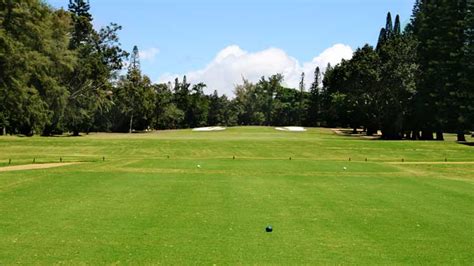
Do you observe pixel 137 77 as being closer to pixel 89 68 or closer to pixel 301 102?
pixel 89 68

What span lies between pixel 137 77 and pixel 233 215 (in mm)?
86304

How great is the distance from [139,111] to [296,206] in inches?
3482

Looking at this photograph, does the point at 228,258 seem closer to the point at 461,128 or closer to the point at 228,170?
the point at 228,170

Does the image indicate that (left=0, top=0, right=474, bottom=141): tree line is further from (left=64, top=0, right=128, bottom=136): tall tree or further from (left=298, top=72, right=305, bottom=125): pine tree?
(left=298, top=72, right=305, bottom=125): pine tree

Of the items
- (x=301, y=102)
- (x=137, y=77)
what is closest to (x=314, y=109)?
(x=301, y=102)

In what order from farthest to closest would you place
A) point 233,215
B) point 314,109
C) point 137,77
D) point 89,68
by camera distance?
point 314,109, point 137,77, point 89,68, point 233,215

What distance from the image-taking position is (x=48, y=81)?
2247 inches

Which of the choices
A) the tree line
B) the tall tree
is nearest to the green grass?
the tree line

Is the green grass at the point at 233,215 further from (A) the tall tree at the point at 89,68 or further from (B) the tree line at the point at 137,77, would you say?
(A) the tall tree at the point at 89,68

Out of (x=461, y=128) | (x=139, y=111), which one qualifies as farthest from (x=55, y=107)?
(x=461, y=128)

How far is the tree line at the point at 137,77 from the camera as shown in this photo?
162 ft

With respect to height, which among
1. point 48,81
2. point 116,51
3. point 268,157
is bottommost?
point 268,157

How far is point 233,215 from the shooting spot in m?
14.1

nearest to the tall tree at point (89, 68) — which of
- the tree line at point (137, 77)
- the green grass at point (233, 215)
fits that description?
the tree line at point (137, 77)
